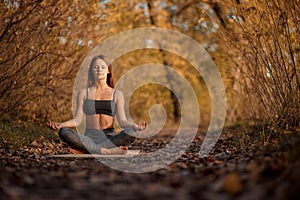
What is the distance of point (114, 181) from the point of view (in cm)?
356

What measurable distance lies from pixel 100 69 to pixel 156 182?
3.20 meters

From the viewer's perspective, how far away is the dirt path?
2.87 meters

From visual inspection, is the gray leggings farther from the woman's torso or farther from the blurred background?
the blurred background

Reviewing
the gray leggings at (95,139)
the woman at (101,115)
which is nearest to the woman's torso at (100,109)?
the woman at (101,115)

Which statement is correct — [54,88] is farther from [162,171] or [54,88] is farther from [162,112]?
[162,112]

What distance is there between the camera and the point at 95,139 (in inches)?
243

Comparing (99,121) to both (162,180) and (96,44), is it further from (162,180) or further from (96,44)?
(96,44)

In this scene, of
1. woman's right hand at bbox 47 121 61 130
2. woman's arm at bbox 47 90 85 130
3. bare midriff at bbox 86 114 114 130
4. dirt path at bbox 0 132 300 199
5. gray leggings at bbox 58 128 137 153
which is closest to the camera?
dirt path at bbox 0 132 300 199

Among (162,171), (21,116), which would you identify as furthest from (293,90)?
(21,116)

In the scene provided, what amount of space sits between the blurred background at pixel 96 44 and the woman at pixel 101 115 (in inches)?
25.3

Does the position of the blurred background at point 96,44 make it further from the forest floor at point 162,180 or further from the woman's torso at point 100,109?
the forest floor at point 162,180

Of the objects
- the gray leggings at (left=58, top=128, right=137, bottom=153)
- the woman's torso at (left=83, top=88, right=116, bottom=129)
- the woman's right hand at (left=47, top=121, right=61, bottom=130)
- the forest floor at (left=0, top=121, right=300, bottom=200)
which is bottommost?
the forest floor at (left=0, top=121, right=300, bottom=200)

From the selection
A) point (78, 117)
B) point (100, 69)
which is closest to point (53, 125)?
point (78, 117)

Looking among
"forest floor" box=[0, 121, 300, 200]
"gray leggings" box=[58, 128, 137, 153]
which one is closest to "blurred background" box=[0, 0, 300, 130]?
"gray leggings" box=[58, 128, 137, 153]
